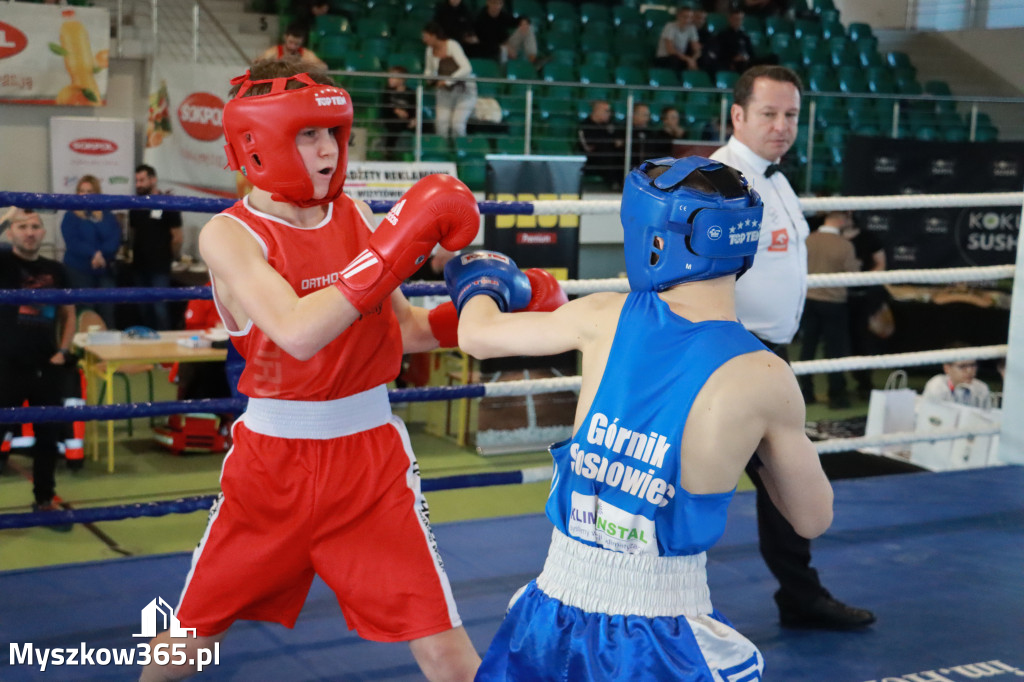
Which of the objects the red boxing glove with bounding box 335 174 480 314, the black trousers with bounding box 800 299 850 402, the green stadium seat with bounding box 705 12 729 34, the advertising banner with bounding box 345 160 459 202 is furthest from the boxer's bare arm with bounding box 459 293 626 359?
the green stadium seat with bounding box 705 12 729 34

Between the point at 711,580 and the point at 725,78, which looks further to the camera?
the point at 725,78

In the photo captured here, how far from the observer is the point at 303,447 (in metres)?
2.02

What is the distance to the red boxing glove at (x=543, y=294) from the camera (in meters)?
2.04

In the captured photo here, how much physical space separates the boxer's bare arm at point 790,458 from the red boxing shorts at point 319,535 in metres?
0.70

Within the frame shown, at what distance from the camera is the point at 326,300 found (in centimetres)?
182

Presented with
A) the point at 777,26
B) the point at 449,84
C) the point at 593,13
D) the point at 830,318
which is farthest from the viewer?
the point at 777,26

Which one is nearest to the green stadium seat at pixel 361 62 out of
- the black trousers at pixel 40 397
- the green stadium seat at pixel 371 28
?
the green stadium seat at pixel 371 28

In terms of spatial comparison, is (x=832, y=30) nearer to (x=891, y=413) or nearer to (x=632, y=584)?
(x=891, y=413)

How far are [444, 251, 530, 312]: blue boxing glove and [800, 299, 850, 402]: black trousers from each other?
6.68m

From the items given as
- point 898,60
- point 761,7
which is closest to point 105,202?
point 761,7

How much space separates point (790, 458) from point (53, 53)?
8.74 metres

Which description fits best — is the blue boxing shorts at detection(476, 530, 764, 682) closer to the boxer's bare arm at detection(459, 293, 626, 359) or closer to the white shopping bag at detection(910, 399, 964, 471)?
the boxer's bare arm at detection(459, 293, 626, 359)

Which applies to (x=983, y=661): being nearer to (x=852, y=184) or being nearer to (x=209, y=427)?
(x=209, y=427)

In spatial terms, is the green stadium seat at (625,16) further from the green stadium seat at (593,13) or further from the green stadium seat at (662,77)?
the green stadium seat at (662,77)
